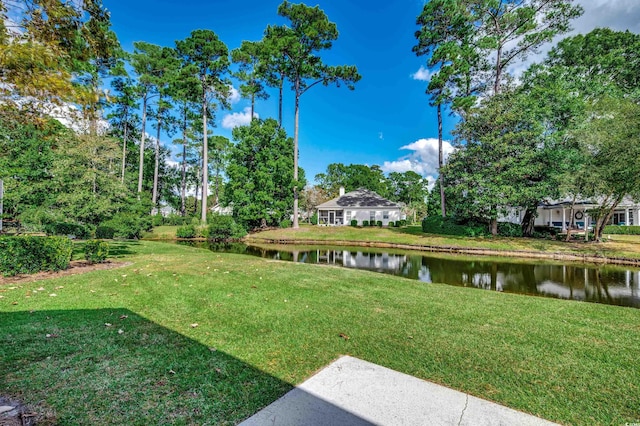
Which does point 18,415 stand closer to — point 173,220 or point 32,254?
point 32,254

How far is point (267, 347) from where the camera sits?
3.07m

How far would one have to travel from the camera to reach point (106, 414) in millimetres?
1945

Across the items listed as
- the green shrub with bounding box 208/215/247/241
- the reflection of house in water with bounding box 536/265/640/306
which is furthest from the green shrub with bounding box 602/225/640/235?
the green shrub with bounding box 208/215/247/241

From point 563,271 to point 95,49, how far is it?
53.2 feet

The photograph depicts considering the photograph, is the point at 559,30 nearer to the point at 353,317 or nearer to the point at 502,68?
the point at 502,68

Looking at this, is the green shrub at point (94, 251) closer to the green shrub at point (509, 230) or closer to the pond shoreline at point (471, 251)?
the pond shoreline at point (471, 251)

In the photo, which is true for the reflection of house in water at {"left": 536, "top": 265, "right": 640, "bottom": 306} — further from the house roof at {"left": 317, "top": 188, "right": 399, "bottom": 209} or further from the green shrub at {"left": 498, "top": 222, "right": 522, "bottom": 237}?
the house roof at {"left": 317, "top": 188, "right": 399, "bottom": 209}

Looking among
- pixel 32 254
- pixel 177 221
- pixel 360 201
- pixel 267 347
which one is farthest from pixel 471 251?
pixel 177 221

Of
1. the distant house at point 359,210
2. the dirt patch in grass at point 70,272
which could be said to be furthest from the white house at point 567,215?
the dirt patch in grass at point 70,272

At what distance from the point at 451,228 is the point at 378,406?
22.0 meters

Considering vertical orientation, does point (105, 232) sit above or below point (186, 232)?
above

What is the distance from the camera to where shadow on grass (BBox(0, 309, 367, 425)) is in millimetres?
1973

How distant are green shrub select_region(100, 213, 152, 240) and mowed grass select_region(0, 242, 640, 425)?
32.7 feet

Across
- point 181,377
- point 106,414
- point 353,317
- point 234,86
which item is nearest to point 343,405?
point 181,377
